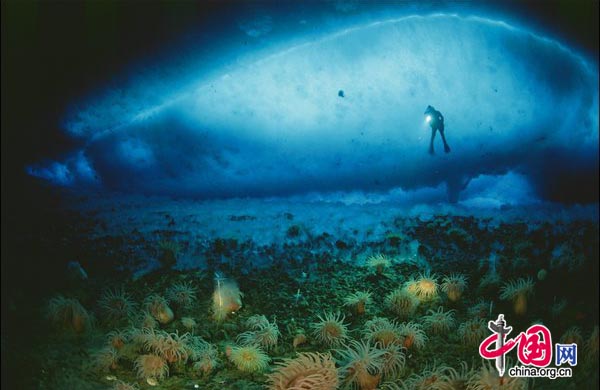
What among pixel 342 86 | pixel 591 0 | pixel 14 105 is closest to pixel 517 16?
pixel 591 0

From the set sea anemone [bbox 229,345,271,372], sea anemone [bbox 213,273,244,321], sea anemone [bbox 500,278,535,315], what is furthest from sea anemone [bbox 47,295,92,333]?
sea anemone [bbox 500,278,535,315]

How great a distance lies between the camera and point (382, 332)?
4.23 metres

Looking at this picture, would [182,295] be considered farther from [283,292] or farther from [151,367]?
[283,292]

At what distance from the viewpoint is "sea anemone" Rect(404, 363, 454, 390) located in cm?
340

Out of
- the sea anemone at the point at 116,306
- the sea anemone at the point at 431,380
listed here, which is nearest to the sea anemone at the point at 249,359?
the sea anemone at the point at 431,380

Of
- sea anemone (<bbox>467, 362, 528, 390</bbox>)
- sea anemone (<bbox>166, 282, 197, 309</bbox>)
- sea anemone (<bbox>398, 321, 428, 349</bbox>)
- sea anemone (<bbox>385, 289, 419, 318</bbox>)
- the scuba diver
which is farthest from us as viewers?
the scuba diver

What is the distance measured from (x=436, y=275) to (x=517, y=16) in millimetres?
4369

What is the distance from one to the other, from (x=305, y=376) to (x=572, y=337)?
3.17 metres

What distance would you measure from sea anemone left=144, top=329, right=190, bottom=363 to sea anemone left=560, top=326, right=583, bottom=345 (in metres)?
4.38

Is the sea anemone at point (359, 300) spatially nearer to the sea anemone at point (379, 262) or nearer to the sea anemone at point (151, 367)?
the sea anemone at point (379, 262)

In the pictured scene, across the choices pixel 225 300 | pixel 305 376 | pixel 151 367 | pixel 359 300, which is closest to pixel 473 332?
pixel 359 300

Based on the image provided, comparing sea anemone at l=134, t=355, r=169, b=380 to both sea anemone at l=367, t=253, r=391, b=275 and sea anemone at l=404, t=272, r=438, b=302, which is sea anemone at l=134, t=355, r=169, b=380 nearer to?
sea anemone at l=367, t=253, r=391, b=275

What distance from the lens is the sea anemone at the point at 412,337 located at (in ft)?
13.6

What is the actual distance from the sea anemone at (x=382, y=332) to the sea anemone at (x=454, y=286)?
1.14 metres
